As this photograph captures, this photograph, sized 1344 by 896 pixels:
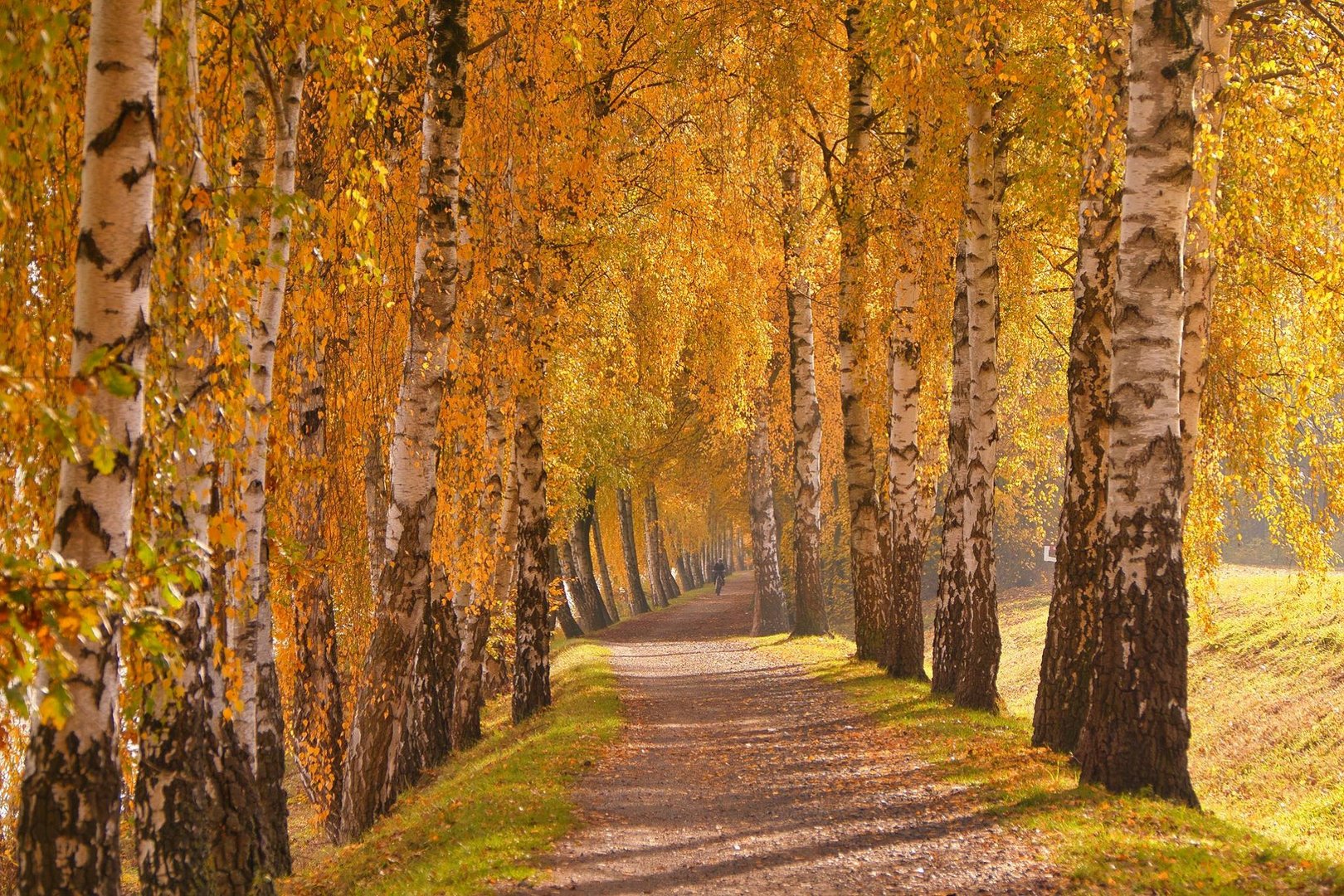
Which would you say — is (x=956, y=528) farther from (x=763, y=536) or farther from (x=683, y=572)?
(x=683, y=572)

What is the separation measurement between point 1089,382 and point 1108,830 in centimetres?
415

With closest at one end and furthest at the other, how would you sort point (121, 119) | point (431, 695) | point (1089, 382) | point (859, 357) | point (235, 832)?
1. point (121, 119)
2. point (235, 832)
3. point (1089, 382)
4. point (431, 695)
5. point (859, 357)

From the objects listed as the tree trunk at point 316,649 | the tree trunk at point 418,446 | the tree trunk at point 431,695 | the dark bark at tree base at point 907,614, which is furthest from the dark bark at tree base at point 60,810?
the dark bark at tree base at point 907,614

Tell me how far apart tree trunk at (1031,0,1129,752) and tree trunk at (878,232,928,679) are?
5.21m

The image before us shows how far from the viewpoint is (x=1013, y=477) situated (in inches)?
952

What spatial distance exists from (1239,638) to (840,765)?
42.2 ft

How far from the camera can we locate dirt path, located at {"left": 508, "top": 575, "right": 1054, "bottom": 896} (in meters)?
7.48

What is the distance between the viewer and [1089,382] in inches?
407

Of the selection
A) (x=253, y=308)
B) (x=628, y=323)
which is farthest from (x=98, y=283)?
(x=628, y=323)

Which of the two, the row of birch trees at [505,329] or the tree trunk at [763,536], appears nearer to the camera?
the row of birch trees at [505,329]

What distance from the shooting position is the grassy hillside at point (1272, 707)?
1236 centimetres

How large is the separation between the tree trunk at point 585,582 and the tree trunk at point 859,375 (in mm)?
14945

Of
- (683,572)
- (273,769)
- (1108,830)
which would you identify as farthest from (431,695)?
(683,572)

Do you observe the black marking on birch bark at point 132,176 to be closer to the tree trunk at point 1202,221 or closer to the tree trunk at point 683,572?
the tree trunk at point 1202,221
